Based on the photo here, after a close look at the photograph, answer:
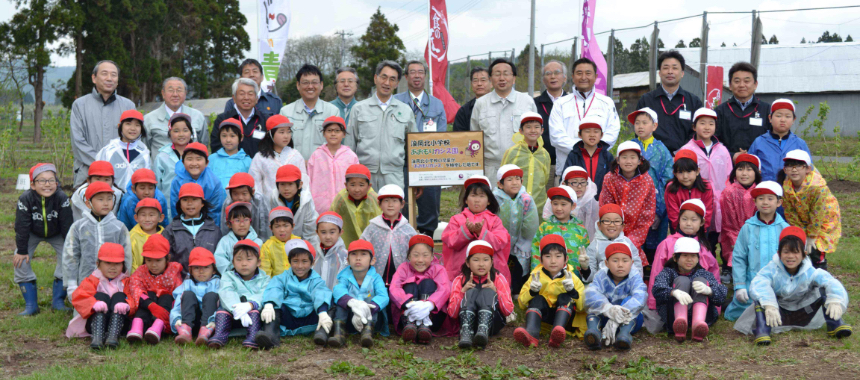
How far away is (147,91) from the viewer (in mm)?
44500

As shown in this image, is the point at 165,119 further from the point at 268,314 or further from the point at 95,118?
the point at 268,314

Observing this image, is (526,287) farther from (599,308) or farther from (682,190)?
(682,190)

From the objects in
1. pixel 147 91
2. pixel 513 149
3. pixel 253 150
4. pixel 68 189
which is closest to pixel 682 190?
pixel 513 149

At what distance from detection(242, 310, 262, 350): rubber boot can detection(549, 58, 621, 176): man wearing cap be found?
354 centimetres

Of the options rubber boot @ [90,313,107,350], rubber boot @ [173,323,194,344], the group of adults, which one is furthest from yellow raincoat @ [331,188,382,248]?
rubber boot @ [90,313,107,350]

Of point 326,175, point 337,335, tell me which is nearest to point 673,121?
point 326,175

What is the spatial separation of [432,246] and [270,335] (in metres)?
1.55

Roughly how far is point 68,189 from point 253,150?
29.5 ft

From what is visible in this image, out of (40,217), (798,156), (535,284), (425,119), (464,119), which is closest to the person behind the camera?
(535,284)

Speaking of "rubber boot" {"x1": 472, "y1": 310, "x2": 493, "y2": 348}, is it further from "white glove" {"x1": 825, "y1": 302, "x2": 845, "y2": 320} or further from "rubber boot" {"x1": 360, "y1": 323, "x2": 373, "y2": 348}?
"white glove" {"x1": 825, "y1": 302, "x2": 845, "y2": 320}

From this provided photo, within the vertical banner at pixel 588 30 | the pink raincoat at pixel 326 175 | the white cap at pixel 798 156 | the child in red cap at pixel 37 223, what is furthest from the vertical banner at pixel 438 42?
the child in red cap at pixel 37 223

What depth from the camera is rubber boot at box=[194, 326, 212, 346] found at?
5121 mm

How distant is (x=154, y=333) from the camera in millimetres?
5145

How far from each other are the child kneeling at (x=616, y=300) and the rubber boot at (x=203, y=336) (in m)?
2.93
